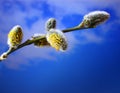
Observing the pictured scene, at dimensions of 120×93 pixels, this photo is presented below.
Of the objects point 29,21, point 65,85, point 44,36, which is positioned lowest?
point 44,36

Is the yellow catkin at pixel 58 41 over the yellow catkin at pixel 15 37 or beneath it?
beneath

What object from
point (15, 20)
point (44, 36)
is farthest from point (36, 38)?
point (15, 20)

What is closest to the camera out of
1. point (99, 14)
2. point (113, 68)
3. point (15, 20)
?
point (99, 14)

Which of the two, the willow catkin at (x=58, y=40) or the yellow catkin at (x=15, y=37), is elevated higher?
the yellow catkin at (x=15, y=37)

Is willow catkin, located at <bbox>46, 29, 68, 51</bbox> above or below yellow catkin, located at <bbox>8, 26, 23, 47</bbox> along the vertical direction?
below

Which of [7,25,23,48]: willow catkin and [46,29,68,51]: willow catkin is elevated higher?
[7,25,23,48]: willow catkin

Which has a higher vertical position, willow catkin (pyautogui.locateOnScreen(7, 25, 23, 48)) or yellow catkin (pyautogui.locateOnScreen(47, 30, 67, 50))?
willow catkin (pyautogui.locateOnScreen(7, 25, 23, 48))

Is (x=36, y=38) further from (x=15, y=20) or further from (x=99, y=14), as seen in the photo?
(x=15, y=20)

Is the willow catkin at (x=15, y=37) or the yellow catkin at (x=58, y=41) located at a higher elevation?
the willow catkin at (x=15, y=37)

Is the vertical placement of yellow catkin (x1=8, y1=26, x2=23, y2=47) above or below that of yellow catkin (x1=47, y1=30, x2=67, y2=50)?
above

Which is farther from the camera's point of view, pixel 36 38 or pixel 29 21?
pixel 29 21

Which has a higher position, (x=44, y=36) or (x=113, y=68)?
(x=113, y=68)
